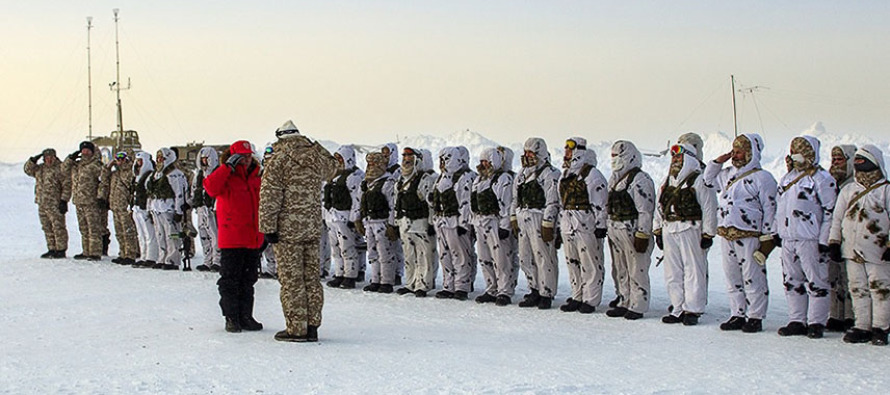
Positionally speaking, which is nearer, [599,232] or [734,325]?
[734,325]

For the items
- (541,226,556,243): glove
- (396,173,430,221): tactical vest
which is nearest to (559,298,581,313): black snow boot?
(541,226,556,243): glove

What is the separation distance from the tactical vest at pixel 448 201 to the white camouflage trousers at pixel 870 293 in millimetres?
5470

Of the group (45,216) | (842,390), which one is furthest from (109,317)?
(45,216)

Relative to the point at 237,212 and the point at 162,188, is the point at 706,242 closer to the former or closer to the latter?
the point at 237,212

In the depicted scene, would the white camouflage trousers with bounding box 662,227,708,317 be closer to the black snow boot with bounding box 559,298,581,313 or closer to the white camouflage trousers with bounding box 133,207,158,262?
the black snow boot with bounding box 559,298,581,313

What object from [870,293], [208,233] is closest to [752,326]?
[870,293]

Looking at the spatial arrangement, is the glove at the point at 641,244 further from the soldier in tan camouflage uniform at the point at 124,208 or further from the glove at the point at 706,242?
the soldier in tan camouflage uniform at the point at 124,208

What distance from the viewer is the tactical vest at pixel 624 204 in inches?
429

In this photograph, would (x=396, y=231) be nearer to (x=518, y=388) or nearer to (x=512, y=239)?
(x=512, y=239)

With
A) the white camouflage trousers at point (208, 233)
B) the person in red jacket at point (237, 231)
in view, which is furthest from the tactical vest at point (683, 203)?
the white camouflage trousers at point (208, 233)

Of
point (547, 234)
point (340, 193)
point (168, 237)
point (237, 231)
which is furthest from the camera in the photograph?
point (168, 237)

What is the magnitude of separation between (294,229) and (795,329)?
5.27m

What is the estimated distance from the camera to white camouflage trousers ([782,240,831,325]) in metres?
9.28

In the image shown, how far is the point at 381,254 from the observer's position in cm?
1365
